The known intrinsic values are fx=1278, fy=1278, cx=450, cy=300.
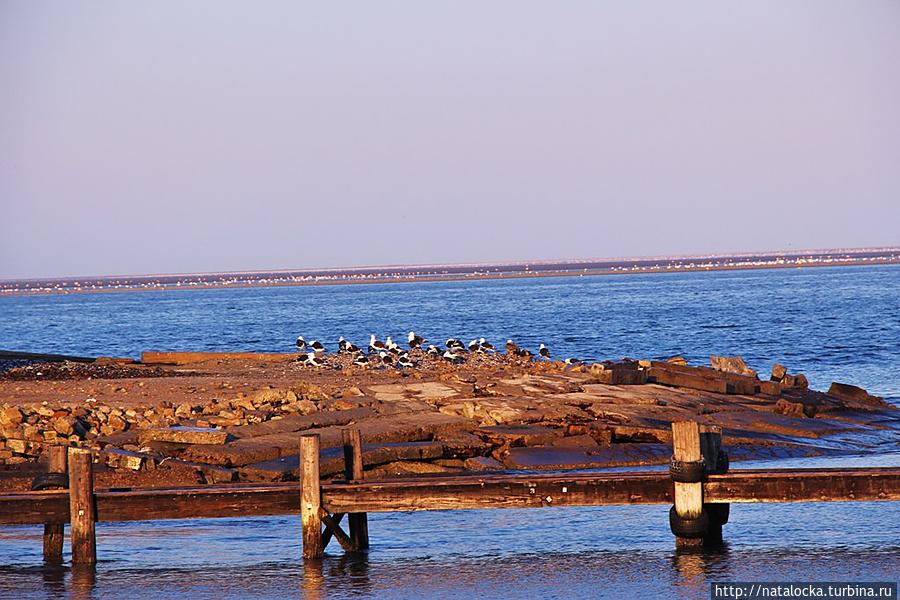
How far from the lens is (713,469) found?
609 inches

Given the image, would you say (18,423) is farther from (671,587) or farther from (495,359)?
(495,359)

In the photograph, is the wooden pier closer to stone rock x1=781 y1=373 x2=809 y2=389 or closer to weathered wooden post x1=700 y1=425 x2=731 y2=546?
weathered wooden post x1=700 y1=425 x2=731 y2=546

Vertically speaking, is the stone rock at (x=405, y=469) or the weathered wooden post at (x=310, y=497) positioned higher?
the weathered wooden post at (x=310, y=497)

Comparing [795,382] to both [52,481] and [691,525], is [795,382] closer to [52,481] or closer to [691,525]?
[691,525]

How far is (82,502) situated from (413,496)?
3823 mm

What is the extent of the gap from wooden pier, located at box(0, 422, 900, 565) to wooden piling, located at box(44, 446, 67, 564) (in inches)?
24.4

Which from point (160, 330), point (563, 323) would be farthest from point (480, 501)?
point (160, 330)

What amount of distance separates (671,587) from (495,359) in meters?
23.9

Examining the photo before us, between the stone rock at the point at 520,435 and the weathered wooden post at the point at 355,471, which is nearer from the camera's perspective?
the weathered wooden post at the point at 355,471

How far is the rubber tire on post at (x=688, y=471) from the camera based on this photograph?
14.5 m

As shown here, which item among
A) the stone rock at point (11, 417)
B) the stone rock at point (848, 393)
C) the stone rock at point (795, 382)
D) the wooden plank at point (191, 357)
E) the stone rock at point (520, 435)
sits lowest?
the stone rock at point (848, 393)

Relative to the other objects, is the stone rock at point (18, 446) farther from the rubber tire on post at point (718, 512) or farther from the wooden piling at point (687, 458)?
the rubber tire on post at point (718, 512)

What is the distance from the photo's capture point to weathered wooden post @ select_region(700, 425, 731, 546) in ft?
50.2

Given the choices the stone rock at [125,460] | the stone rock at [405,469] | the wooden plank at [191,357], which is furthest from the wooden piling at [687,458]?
the wooden plank at [191,357]
